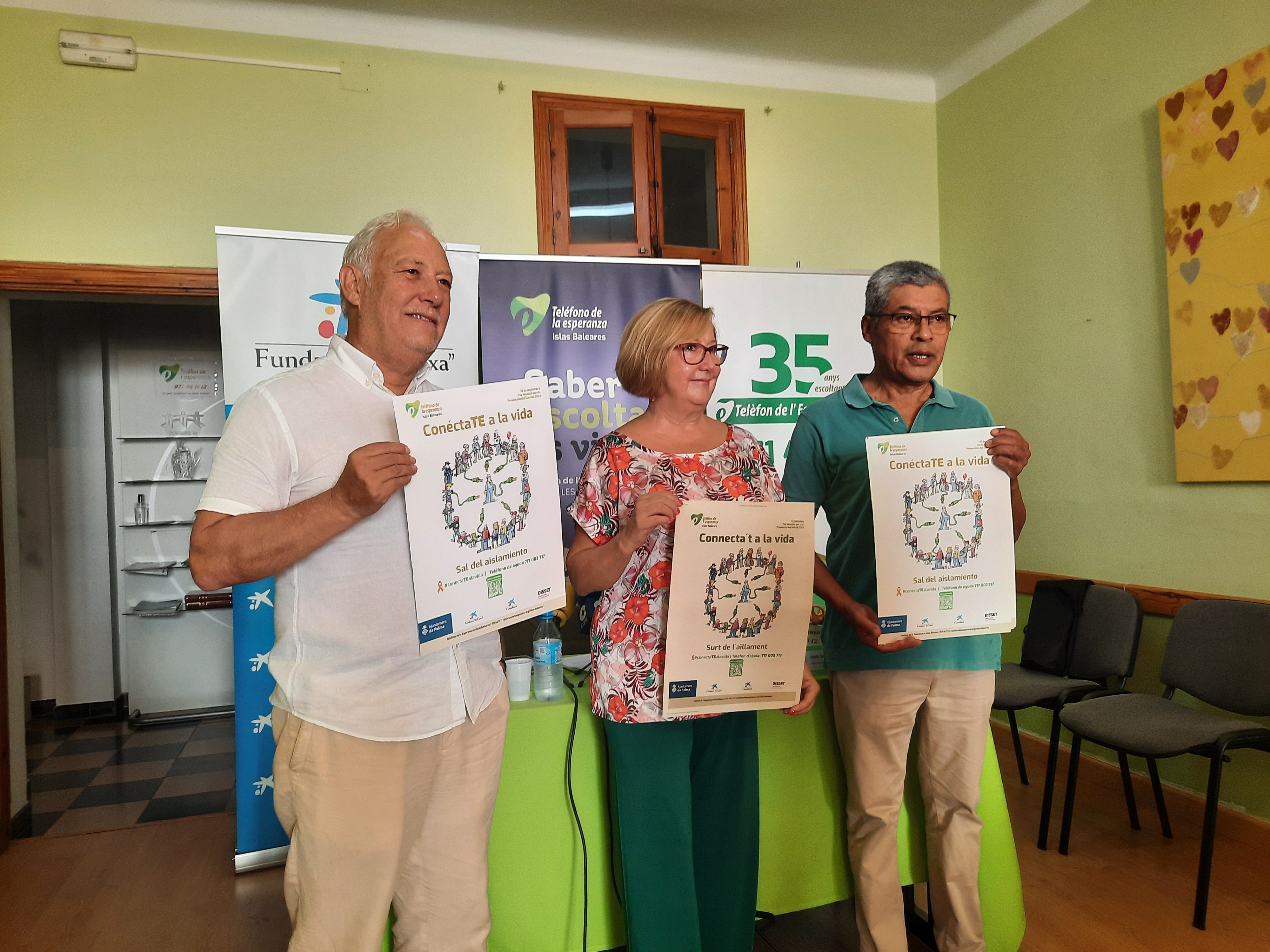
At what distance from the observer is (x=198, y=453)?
5.44m

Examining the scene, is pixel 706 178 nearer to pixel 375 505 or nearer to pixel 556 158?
pixel 556 158

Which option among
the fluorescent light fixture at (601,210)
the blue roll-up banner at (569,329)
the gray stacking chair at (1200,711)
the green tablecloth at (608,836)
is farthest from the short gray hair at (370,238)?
the fluorescent light fixture at (601,210)

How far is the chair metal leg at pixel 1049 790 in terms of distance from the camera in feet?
9.68

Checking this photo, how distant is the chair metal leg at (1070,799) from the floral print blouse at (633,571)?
1.93 m

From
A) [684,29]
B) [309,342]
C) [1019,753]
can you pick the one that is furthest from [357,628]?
[684,29]

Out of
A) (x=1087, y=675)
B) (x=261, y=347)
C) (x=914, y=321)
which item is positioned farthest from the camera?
(x=1087, y=675)

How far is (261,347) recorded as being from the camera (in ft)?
10.7

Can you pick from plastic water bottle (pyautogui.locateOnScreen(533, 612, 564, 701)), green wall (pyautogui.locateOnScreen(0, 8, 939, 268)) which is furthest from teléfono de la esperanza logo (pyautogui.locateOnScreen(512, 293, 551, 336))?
plastic water bottle (pyautogui.locateOnScreen(533, 612, 564, 701))

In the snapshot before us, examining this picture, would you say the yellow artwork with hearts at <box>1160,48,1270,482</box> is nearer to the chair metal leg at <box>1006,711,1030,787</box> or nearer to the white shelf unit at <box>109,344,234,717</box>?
the chair metal leg at <box>1006,711,1030,787</box>

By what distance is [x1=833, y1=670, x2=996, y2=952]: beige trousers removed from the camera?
1.91 metres

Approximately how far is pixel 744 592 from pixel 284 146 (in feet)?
11.1

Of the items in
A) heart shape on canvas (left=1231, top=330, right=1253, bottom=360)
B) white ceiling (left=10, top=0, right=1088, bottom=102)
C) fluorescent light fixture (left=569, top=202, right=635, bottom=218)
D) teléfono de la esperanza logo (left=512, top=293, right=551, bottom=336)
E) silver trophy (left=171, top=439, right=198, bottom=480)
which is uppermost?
white ceiling (left=10, top=0, right=1088, bottom=102)

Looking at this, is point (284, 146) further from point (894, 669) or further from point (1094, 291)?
point (1094, 291)

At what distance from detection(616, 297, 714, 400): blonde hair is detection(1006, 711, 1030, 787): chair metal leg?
8.44 ft
